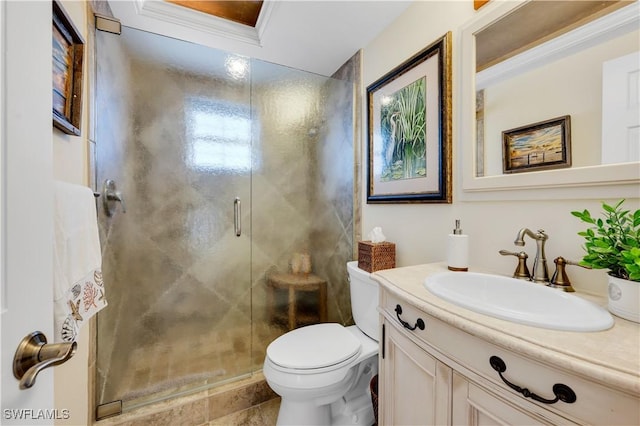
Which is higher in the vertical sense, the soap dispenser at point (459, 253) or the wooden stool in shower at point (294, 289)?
the soap dispenser at point (459, 253)

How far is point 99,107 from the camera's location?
4.25ft

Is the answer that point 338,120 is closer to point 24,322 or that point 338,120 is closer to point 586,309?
point 586,309

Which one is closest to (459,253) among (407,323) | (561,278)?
(561,278)

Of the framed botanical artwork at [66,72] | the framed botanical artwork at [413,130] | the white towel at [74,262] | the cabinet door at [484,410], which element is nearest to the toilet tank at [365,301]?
the framed botanical artwork at [413,130]

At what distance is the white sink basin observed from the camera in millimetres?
565

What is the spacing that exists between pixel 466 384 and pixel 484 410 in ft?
0.18

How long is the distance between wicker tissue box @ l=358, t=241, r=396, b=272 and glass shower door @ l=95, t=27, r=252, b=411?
74cm

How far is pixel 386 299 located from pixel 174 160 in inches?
53.5

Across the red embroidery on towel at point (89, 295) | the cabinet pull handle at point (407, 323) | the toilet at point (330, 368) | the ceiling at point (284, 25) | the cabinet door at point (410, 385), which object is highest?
the ceiling at point (284, 25)

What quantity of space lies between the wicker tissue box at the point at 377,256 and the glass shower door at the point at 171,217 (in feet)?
2.42

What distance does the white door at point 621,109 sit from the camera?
0.72 metres

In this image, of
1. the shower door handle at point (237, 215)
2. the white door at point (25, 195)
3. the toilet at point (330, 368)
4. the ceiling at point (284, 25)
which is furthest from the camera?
the shower door handle at point (237, 215)

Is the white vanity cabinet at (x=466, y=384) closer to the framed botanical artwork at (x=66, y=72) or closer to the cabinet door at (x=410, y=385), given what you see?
the cabinet door at (x=410, y=385)

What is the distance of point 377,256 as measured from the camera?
145 cm
